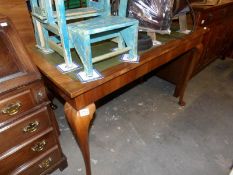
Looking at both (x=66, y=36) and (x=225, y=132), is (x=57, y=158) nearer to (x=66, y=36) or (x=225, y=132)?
(x=66, y=36)

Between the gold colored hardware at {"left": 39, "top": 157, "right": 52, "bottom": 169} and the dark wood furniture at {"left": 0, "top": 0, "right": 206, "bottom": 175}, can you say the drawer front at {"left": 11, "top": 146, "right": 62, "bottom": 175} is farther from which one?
the dark wood furniture at {"left": 0, "top": 0, "right": 206, "bottom": 175}

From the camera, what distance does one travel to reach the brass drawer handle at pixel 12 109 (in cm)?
76

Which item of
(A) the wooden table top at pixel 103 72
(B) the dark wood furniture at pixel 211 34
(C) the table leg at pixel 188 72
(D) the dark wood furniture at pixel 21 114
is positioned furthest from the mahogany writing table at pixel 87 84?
(B) the dark wood furniture at pixel 211 34

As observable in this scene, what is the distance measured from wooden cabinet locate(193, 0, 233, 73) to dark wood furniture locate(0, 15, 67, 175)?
1.50m

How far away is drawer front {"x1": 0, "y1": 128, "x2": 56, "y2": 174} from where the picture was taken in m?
0.88

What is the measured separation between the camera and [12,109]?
0.78 m

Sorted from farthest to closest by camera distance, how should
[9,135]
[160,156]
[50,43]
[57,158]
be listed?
[160,156], [57,158], [50,43], [9,135]

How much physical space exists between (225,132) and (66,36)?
1.52m

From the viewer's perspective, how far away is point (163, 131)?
154cm

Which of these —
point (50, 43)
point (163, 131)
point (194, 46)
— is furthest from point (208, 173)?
point (50, 43)

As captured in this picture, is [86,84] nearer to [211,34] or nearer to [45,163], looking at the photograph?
[45,163]

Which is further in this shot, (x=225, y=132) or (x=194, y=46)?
(x=225, y=132)

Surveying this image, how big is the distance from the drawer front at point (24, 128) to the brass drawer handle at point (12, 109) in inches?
2.2

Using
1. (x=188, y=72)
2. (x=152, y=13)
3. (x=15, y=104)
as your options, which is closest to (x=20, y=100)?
(x=15, y=104)
